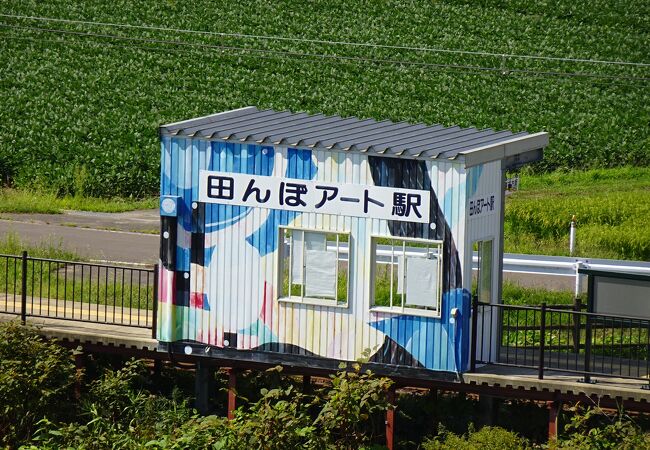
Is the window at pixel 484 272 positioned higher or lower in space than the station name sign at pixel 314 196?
lower

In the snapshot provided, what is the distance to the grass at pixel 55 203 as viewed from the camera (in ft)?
123

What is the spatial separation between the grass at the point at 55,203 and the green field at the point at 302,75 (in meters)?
0.85

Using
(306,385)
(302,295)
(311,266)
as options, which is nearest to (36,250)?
(306,385)

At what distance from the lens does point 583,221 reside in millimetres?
35938

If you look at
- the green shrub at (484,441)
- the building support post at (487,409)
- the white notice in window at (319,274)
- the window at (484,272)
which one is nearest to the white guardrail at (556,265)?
the window at (484,272)

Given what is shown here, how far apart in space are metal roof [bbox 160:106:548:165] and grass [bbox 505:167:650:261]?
10.9 metres

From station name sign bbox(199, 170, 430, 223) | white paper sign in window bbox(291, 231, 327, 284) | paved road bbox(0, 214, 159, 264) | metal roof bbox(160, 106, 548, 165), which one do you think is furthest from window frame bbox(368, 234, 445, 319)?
paved road bbox(0, 214, 159, 264)

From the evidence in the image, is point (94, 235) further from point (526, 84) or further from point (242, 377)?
point (526, 84)

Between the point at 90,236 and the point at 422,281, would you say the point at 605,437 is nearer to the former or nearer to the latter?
the point at 422,281

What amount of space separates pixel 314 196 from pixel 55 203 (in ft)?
64.4

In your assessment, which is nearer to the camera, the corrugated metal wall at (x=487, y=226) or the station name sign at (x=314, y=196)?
the corrugated metal wall at (x=487, y=226)

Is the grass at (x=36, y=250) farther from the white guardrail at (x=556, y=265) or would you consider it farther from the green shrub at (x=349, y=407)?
the green shrub at (x=349, y=407)

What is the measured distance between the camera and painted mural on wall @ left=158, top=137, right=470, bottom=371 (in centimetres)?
1972

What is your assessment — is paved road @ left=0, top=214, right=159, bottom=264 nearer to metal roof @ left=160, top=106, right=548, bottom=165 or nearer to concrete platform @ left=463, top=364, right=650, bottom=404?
metal roof @ left=160, top=106, right=548, bottom=165
